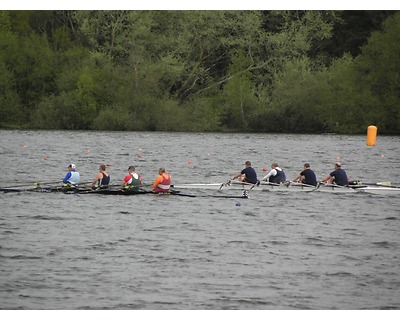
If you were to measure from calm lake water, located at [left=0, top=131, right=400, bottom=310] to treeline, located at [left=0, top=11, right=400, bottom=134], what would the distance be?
99.6 feet

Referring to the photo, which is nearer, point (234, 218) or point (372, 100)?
point (234, 218)

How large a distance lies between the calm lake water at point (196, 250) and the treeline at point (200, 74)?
3035 centimetres

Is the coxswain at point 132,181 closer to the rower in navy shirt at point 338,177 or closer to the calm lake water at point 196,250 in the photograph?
the calm lake water at point 196,250

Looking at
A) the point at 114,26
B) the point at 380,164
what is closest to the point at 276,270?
the point at 380,164

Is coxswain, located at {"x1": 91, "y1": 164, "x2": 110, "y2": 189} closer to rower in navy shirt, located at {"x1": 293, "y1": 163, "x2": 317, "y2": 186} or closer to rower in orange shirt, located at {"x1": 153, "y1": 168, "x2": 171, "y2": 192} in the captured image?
rower in orange shirt, located at {"x1": 153, "y1": 168, "x2": 171, "y2": 192}

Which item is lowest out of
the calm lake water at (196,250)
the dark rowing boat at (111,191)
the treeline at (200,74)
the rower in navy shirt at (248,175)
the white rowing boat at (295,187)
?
the calm lake water at (196,250)

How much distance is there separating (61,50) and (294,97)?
19.8 metres

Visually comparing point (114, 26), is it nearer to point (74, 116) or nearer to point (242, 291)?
point (74, 116)

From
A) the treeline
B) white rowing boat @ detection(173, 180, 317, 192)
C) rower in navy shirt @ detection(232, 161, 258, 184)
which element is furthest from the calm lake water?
the treeline

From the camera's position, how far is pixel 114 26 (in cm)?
7531

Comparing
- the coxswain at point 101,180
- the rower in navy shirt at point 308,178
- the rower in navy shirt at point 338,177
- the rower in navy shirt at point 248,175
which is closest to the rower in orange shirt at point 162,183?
the coxswain at point 101,180

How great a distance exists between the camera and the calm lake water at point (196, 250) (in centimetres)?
2064

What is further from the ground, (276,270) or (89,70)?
(89,70)
